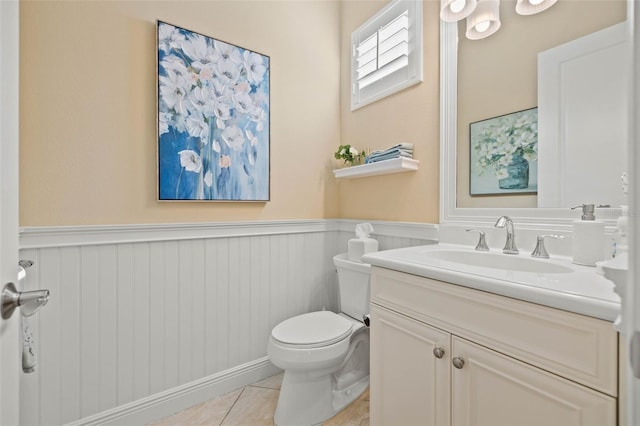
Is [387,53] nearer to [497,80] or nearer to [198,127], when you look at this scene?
[497,80]

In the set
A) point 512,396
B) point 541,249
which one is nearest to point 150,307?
point 512,396

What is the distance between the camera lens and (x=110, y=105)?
140cm

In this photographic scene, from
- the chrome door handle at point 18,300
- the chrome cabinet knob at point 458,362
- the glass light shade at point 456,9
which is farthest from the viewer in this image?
the glass light shade at point 456,9

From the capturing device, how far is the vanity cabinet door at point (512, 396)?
69 centimetres

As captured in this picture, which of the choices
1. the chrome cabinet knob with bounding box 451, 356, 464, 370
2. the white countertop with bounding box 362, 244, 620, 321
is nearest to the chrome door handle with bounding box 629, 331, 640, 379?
the white countertop with bounding box 362, 244, 620, 321

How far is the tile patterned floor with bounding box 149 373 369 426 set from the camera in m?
1.48

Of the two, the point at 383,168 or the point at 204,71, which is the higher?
the point at 204,71

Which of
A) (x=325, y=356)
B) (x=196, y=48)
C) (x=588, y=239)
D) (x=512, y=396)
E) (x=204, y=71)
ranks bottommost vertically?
(x=325, y=356)

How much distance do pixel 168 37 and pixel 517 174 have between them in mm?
1727

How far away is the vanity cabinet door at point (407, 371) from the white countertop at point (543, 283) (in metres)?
0.19

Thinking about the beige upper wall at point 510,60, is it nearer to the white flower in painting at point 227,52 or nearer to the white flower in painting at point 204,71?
the white flower in painting at point 227,52

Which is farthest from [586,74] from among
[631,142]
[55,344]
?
[55,344]

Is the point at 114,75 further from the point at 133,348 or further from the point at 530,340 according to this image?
the point at 530,340

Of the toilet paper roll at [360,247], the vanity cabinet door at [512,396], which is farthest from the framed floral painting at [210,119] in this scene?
the vanity cabinet door at [512,396]
